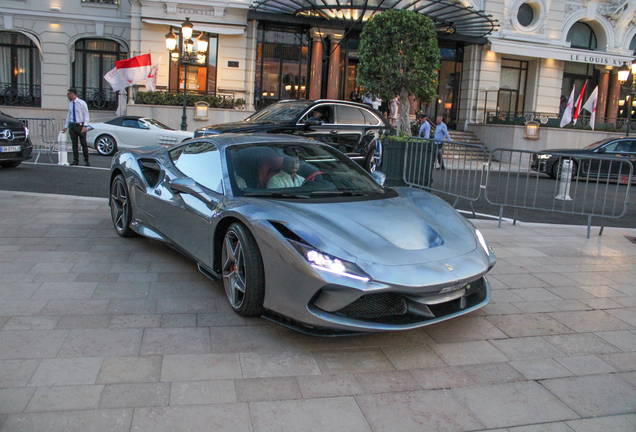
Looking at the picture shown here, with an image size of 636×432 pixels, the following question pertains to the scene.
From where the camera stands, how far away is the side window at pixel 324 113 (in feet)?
37.8

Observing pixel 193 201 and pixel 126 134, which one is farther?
pixel 126 134

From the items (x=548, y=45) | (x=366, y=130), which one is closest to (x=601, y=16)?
(x=548, y=45)

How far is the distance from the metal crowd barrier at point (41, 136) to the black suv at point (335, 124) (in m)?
5.54

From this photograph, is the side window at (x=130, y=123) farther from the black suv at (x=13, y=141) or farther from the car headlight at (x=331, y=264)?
the car headlight at (x=331, y=264)

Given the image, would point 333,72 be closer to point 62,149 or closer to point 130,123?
point 130,123

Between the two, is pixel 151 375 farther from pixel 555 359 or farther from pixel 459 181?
pixel 459 181

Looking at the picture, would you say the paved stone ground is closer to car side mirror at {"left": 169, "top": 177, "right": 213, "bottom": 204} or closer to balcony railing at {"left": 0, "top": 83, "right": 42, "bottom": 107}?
car side mirror at {"left": 169, "top": 177, "right": 213, "bottom": 204}

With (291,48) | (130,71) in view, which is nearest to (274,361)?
(130,71)

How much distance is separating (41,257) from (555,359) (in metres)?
4.77

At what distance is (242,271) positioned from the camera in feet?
13.7

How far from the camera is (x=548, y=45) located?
1031 inches

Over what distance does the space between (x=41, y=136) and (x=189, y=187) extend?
11.8 meters

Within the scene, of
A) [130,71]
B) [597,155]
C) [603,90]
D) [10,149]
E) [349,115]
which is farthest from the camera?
[603,90]

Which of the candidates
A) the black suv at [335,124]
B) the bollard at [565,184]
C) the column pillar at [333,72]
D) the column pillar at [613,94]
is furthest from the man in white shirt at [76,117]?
the column pillar at [613,94]
